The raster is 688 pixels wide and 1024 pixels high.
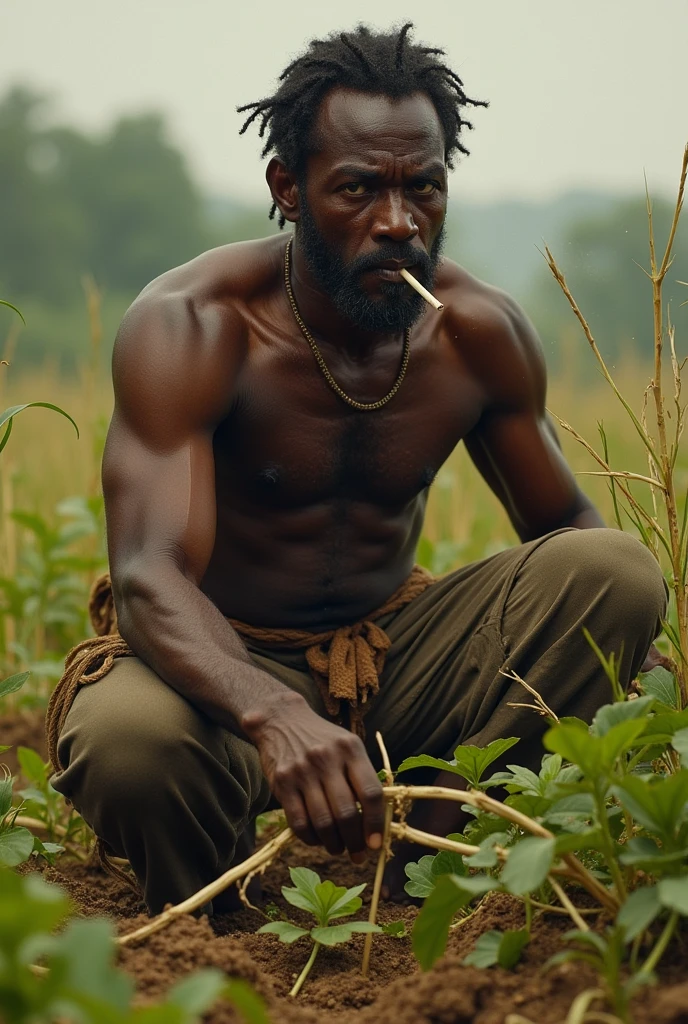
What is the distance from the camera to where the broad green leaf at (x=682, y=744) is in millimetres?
1544

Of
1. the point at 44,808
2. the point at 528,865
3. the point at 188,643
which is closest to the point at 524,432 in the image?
the point at 188,643

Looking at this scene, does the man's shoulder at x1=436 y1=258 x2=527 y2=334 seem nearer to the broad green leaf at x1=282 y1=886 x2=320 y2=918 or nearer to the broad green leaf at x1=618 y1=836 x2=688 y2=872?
the broad green leaf at x1=282 y1=886 x2=320 y2=918

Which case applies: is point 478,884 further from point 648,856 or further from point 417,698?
point 417,698

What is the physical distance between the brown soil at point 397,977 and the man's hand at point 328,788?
0.62 ft

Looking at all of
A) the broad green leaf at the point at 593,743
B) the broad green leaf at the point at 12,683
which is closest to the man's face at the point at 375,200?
the broad green leaf at the point at 12,683

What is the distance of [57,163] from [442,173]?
48269mm

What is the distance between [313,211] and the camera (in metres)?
2.70

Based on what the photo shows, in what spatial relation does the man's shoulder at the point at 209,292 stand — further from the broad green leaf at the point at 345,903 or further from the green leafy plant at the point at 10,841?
the broad green leaf at the point at 345,903

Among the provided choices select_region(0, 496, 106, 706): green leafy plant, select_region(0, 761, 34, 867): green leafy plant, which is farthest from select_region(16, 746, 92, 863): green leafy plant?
select_region(0, 496, 106, 706): green leafy plant

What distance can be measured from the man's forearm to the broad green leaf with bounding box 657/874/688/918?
0.86 m

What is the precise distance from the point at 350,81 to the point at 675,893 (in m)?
1.85

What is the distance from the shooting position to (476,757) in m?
1.90

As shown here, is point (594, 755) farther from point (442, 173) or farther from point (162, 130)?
point (162, 130)

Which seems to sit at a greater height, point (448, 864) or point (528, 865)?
point (528, 865)
